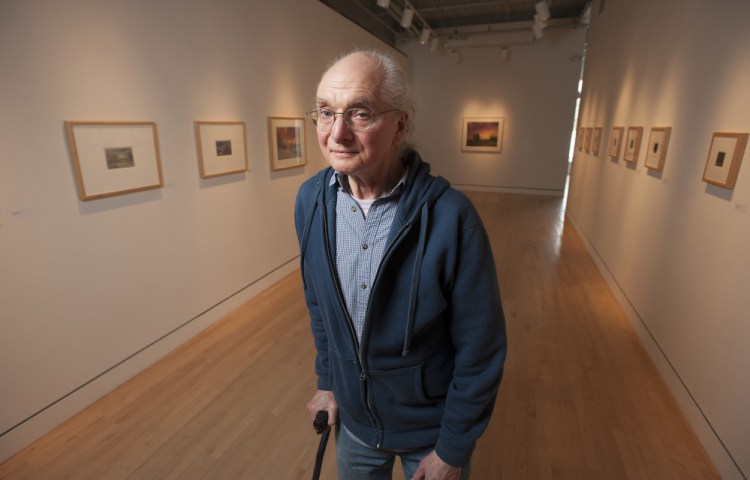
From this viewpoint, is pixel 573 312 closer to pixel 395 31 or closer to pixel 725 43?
pixel 725 43

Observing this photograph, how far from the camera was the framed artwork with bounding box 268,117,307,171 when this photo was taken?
15.2 ft

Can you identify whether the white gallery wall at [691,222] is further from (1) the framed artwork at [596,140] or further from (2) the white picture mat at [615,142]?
(1) the framed artwork at [596,140]

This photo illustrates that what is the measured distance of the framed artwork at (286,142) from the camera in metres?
4.64

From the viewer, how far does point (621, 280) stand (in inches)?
176

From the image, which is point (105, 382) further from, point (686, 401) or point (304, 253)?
point (686, 401)

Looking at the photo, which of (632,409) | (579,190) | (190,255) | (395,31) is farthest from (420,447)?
(395,31)

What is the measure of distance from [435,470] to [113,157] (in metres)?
2.85

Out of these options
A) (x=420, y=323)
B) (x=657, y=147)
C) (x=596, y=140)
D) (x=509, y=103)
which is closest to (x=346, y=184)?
(x=420, y=323)

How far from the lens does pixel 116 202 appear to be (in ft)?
9.32

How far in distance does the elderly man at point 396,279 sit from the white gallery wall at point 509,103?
1072cm

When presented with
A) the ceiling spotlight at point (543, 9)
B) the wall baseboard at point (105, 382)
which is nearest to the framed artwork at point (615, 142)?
the ceiling spotlight at point (543, 9)

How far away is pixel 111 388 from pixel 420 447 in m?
2.69

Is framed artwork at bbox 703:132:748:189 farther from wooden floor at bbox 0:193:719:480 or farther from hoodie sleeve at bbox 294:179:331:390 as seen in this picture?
hoodie sleeve at bbox 294:179:331:390

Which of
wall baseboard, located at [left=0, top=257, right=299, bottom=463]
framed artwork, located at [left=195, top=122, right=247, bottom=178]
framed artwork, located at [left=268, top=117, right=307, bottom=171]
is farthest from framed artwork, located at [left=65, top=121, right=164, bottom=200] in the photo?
framed artwork, located at [left=268, top=117, right=307, bottom=171]
